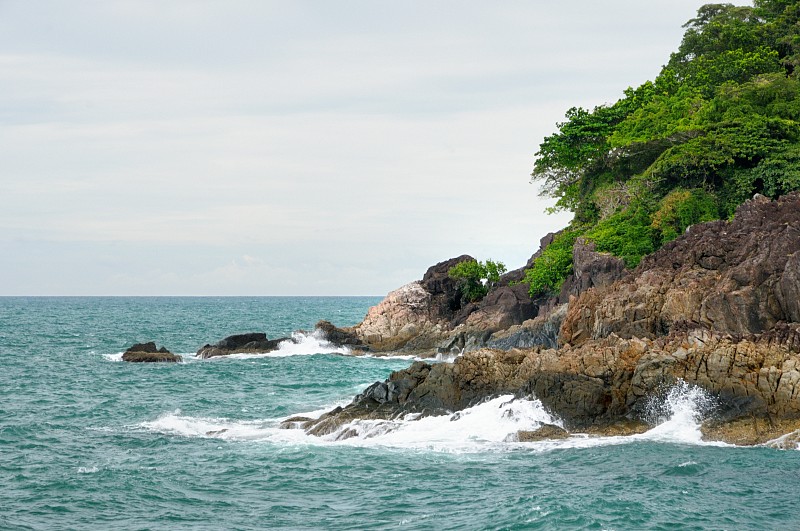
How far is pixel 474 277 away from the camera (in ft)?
216

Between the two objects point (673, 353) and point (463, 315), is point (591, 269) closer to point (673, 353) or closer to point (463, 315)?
point (463, 315)

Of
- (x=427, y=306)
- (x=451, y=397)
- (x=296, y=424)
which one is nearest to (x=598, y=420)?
(x=451, y=397)

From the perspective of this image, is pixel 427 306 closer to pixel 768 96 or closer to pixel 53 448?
pixel 768 96

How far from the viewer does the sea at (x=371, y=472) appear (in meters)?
21.2

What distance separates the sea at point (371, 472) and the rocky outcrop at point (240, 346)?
22641 millimetres

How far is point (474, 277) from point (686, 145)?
20583 mm

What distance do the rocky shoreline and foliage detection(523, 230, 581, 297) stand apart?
9.24 meters

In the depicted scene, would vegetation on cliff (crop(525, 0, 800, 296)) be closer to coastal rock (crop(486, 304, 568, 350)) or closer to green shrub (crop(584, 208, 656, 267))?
green shrub (crop(584, 208, 656, 267))

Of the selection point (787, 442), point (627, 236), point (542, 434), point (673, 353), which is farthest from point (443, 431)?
point (627, 236)

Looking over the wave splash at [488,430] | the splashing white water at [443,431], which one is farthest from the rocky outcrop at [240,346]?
the splashing white water at [443,431]

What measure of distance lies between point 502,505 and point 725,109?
124 ft

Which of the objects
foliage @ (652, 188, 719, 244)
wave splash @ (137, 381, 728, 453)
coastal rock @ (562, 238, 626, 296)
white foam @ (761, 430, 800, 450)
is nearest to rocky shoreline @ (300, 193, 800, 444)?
white foam @ (761, 430, 800, 450)

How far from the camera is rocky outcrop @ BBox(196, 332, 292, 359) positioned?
62.0m

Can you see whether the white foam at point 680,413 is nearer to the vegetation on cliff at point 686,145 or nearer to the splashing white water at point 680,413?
the splashing white water at point 680,413
